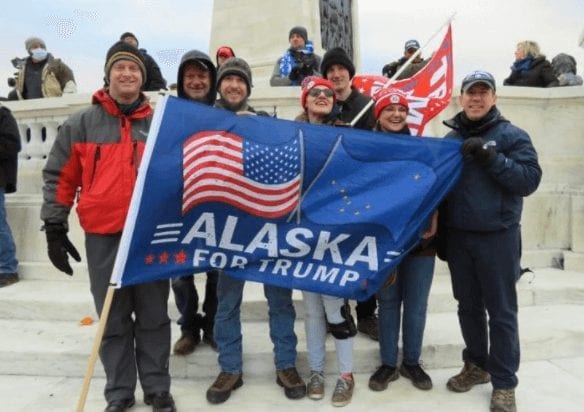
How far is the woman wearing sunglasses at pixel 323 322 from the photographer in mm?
3416

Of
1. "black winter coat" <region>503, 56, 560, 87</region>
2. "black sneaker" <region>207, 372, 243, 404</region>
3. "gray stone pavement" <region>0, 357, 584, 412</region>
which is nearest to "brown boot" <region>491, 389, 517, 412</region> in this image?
"gray stone pavement" <region>0, 357, 584, 412</region>

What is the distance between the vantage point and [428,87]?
500 cm

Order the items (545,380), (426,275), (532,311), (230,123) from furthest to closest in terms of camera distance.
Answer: (532,311) < (545,380) < (426,275) < (230,123)

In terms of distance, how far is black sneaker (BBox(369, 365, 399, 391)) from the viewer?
3.60 metres

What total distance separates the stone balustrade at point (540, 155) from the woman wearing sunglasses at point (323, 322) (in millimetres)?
2475

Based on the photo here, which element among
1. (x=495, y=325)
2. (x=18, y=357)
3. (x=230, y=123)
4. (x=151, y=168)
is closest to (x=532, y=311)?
(x=495, y=325)

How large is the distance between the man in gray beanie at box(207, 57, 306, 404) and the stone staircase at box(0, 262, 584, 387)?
316 millimetres

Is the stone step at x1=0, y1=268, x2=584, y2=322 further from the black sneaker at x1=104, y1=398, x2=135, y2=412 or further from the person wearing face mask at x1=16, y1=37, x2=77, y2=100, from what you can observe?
the person wearing face mask at x1=16, y1=37, x2=77, y2=100

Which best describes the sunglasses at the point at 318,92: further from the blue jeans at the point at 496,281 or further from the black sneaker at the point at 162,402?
the black sneaker at the point at 162,402

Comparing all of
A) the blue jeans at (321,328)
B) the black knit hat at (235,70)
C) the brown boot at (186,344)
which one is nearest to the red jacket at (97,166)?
the black knit hat at (235,70)

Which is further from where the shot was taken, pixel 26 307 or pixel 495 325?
pixel 26 307

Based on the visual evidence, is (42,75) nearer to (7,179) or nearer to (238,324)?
(7,179)

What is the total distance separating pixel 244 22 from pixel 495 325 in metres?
7.52

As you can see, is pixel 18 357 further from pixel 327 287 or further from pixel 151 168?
pixel 327 287
